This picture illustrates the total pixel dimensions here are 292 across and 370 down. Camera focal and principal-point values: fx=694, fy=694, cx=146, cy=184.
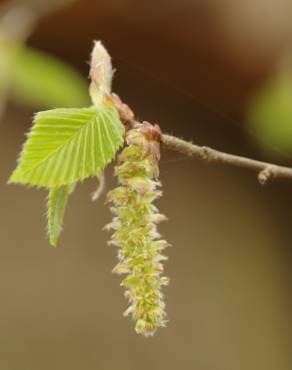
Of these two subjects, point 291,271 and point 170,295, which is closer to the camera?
point 170,295

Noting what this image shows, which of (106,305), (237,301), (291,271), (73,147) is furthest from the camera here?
(291,271)

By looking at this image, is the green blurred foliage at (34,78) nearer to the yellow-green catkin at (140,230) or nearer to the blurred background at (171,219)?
the yellow-green catkin at (140,230)

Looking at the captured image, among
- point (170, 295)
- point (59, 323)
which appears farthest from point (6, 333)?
point (170, 295)

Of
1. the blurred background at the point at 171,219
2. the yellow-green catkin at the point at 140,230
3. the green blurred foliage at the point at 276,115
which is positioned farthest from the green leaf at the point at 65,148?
the blurred background at the point at 171,219

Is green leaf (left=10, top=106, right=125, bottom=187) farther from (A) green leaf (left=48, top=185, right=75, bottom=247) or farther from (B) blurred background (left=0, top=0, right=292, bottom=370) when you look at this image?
(B) blurred background (left=0, top=0, right=292, bottom=370)

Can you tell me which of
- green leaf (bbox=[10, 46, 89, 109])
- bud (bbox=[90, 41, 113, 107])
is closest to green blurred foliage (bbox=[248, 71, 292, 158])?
green leaf (bbox=[10, 46, 89, 109])

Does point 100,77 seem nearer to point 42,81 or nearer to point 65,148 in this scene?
point 65,148

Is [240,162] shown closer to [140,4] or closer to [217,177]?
[140,4]

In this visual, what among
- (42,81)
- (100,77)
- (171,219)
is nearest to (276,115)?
(42,81)
